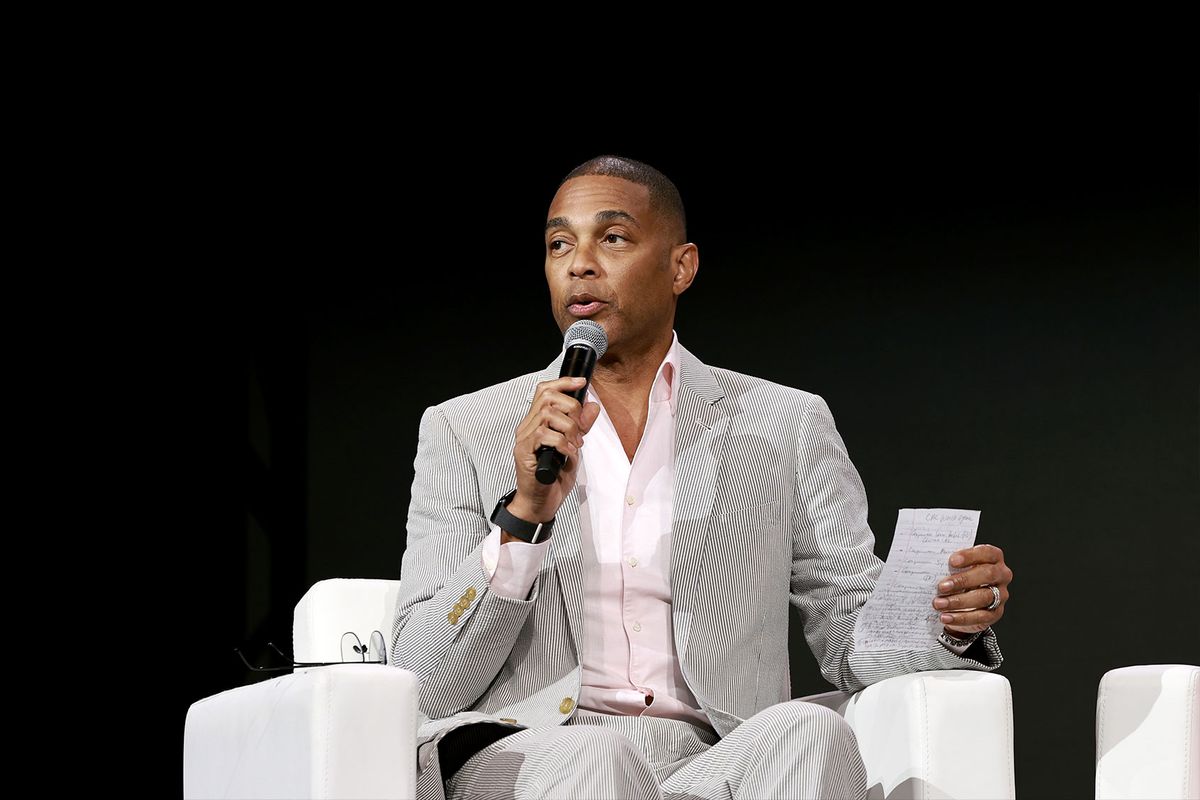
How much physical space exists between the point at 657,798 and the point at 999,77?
7.66 feet

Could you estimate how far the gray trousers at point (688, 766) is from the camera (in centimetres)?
167

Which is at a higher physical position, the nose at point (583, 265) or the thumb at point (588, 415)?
the nose at point (583, 265)

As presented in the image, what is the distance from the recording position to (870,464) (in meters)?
3.46

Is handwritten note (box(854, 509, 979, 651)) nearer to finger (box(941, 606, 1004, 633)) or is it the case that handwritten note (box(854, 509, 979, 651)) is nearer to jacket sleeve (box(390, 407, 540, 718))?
finger (box(941, 606, 1004, 633))

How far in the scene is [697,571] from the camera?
6.82 ft

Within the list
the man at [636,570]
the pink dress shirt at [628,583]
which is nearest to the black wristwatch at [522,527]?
the man at [636,570]

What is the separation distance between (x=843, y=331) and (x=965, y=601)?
1719mm

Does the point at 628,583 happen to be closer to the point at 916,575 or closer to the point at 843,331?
the point at 916,575

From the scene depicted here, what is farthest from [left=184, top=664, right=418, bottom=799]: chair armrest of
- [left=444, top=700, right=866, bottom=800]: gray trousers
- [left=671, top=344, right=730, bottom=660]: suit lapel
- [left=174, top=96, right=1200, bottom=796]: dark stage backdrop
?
[left=174, top=96, right=1200, bottom=796]: dark stage backdrop

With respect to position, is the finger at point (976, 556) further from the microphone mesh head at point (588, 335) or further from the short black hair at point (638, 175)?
the short black hair at point (638, 175)

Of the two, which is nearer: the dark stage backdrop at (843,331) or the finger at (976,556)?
the finger at (976,556)

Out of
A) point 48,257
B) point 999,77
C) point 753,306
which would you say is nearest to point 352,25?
point 48,257

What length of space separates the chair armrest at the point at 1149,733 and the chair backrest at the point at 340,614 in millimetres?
1114

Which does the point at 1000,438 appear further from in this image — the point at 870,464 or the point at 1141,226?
the point at 1141,226
